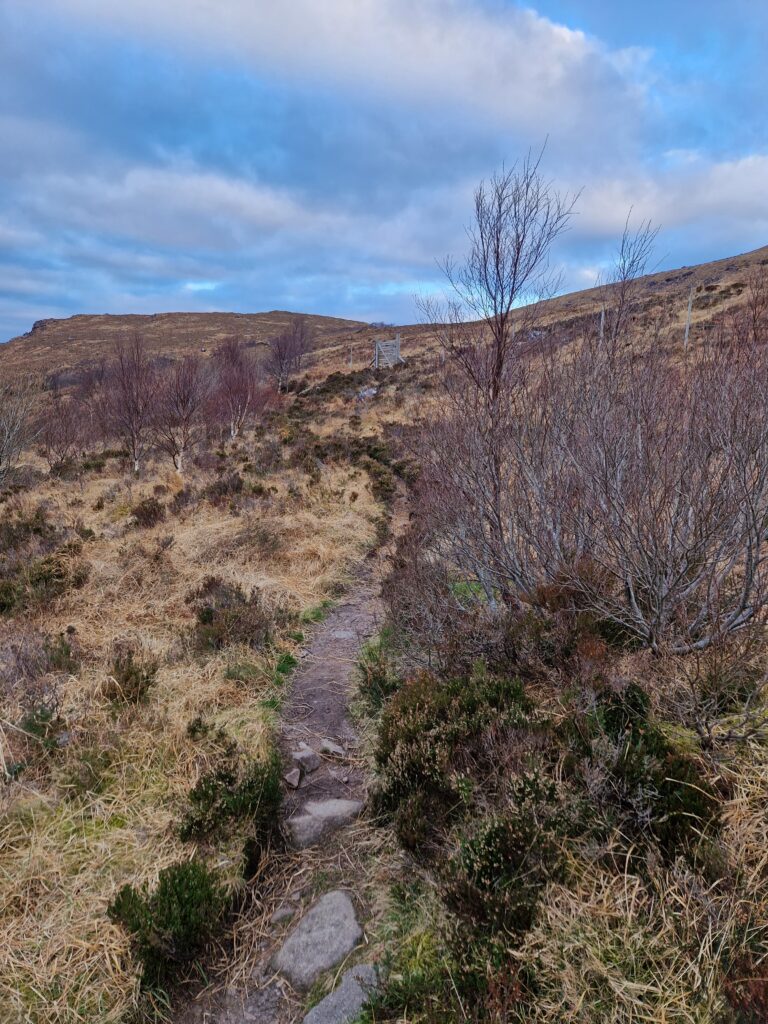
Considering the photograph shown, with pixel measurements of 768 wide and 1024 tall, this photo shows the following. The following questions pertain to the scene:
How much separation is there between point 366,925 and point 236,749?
Answer: 1687mm

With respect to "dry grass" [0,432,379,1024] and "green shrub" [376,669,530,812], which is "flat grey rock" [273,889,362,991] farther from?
"green shrub" [376,669,530,812]

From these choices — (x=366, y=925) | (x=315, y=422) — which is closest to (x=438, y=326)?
(x=366, y=925)

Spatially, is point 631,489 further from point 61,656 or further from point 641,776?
point 61,656

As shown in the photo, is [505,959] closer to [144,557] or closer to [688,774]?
[688,774]

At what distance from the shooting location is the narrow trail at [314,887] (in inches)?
92.6

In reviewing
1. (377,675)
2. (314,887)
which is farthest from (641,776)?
(377,675)

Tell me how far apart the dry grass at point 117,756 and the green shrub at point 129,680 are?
77 millimetres

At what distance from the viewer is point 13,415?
995cm

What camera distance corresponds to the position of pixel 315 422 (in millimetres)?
21344

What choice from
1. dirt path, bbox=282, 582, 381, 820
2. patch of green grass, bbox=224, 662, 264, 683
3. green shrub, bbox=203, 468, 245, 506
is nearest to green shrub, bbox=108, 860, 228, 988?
dirt path, bbox=282, 582, 381, 820

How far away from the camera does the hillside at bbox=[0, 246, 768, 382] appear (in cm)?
3341

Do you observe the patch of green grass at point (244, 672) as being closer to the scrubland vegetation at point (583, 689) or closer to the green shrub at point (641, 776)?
the scrubland vegetation at point (583, 689)

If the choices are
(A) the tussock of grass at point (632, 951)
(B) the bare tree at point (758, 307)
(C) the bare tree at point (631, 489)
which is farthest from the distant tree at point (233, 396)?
(A) the tussock of grass at point (632, 951)

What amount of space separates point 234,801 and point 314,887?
2.29ft
